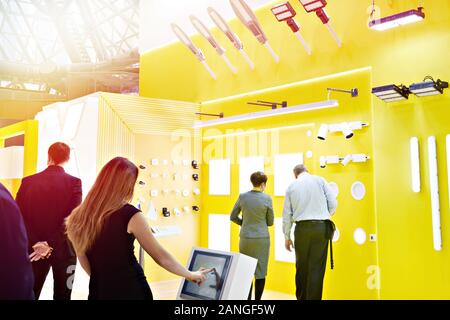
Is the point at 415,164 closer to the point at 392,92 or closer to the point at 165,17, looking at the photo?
the point at 392,92

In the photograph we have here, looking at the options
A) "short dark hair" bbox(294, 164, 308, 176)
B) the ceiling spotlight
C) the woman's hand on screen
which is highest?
the ceiling spotlight

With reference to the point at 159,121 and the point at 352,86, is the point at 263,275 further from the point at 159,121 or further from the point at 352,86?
the point at 159,121

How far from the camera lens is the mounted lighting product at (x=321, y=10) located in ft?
18.4

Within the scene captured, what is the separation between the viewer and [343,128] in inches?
225

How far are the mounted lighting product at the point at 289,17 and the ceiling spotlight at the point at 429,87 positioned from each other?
180cm

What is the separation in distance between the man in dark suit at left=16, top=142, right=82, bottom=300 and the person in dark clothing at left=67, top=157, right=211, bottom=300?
1.69m

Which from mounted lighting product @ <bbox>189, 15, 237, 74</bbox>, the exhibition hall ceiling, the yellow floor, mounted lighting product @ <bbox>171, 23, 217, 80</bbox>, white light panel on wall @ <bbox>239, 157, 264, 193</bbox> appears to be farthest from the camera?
the exhibition hall ceiling

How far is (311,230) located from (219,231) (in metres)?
2.67

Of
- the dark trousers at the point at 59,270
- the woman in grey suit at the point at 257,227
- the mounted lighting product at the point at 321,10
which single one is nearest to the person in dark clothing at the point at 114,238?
the dark trousers at the point at 59,270

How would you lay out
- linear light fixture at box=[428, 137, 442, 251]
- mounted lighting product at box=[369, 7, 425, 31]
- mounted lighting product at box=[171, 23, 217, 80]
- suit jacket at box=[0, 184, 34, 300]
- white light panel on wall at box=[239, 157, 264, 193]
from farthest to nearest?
mounted lighting product at box=[171, 23, 217, 80] → white light panel on wall at box=[239, 157, 264, 193] → linear light fixture at box=[428, 137, 442, 251] → mounted lighting product at box=[369, 7, 425, 31] → suit jacket at box=[0, 184, 34, 300]

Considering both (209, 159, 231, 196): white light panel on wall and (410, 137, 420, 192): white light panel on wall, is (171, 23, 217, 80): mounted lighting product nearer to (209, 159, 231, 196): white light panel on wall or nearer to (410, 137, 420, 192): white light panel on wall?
(209, 159, 231, 196): white light panel on wall

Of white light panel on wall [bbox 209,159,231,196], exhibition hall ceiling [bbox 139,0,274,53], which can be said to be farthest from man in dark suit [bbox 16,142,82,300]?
exhibition hall ceiling [bbox 139,0,274,53]

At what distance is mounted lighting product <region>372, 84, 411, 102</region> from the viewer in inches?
195

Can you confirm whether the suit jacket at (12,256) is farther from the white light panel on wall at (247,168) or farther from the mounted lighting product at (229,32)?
the mounted lighting product at (229,32)
